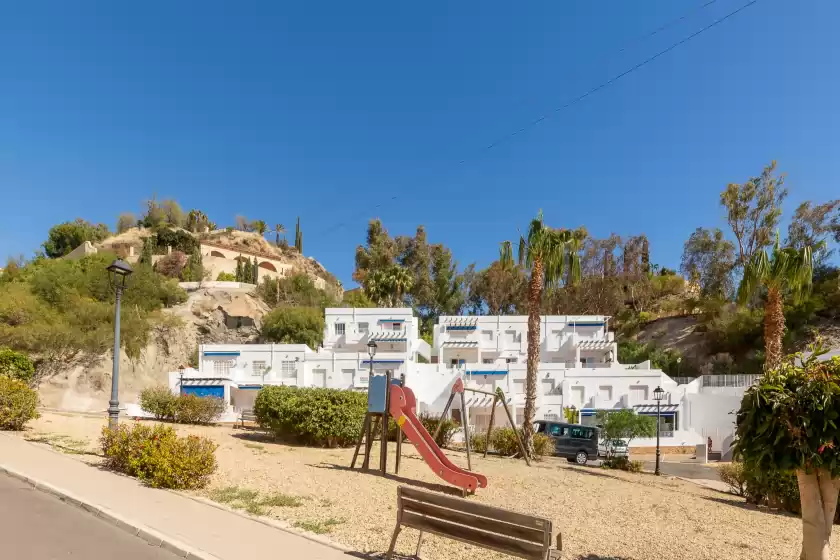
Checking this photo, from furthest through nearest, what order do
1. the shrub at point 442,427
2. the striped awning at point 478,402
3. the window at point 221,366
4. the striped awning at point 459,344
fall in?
1. the striped awning at point 459,344
2. the window at point 221,366
3. the striped awning at point 478,402
4. the shrub at point 442,427

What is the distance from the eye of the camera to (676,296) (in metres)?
69.6

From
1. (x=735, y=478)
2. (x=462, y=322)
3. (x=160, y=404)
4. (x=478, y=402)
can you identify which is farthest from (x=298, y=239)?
(x=735, y=478)

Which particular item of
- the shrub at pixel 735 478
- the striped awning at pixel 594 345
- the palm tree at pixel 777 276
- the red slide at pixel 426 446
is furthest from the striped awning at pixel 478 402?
the red slide at pixel 426 446

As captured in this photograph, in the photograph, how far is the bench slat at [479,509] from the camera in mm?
5297

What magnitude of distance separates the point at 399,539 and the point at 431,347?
1989 inches

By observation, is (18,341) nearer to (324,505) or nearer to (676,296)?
(324,505)

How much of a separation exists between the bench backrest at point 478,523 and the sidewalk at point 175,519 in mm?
918

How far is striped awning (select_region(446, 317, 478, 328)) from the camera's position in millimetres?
52531

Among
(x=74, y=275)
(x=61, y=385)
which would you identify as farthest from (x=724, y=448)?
(x=74, y=275)

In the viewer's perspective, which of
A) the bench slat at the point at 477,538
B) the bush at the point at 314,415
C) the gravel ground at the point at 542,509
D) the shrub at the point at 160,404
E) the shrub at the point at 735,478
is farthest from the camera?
the shrub at the point at 160,404

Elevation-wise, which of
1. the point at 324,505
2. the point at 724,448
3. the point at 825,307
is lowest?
the point at 724,448

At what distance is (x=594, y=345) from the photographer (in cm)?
4988

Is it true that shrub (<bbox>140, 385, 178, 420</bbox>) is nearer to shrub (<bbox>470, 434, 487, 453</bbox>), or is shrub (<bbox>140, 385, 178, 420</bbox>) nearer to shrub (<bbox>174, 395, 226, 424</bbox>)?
shrub (<bbox>174, 395, 226, 424</bbox>)

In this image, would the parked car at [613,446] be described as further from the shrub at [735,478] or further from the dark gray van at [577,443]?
the shrub at [735,478]
